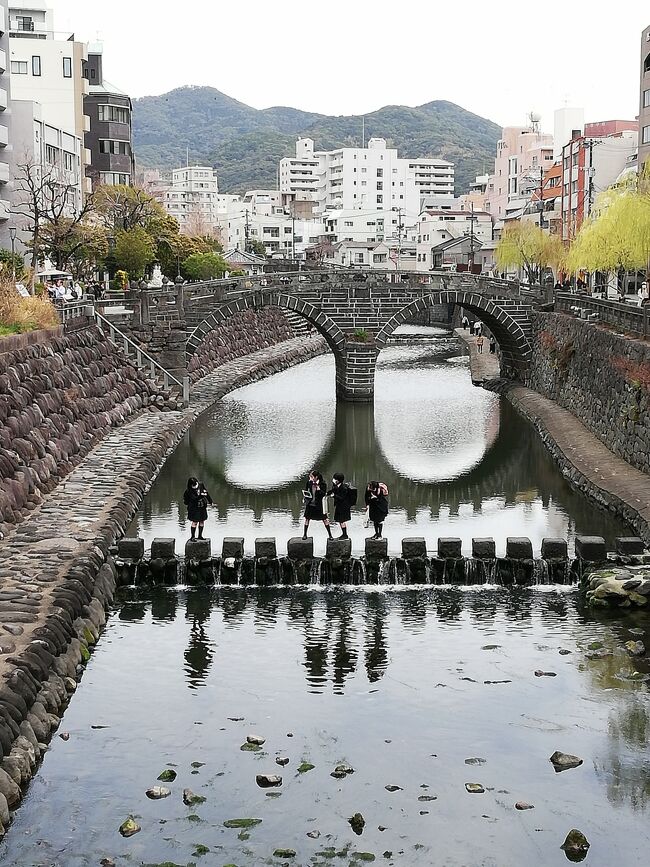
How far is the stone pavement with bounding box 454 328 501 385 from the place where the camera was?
181 feet

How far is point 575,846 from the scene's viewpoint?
1222 cm

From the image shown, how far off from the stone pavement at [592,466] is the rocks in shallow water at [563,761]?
9.41 metres


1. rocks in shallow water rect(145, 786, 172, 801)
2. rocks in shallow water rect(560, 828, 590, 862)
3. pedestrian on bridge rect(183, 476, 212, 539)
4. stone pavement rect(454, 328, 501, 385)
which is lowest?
rocks in shallow water rect(560, 828, 590, 862)

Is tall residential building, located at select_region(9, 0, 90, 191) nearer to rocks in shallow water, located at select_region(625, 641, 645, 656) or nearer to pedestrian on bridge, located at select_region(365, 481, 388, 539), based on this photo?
pedestrian on bridge, located at select_region(365, 481, 388, 539)

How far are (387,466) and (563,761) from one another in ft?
70.5

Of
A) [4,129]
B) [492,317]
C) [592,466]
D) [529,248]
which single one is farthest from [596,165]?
[592,466]


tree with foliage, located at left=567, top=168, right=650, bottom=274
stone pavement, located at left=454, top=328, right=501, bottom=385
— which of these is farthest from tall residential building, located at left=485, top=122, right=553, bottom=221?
tree with foliage, located at left=567, top=168, right=650, bottom=274

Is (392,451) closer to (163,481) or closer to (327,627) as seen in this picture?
(163,481)

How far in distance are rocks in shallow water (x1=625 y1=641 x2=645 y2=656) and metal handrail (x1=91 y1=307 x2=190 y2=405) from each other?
27979 millimetres

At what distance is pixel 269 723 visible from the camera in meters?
15.4

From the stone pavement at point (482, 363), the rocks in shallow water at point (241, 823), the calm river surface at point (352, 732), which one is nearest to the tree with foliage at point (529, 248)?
the stone pavement at point (482, 363)

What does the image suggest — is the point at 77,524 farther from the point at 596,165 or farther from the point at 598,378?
the point at 596,165

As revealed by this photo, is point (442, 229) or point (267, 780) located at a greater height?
point (442, 229)

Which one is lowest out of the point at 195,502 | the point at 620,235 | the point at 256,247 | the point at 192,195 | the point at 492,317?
the point at 195,502
